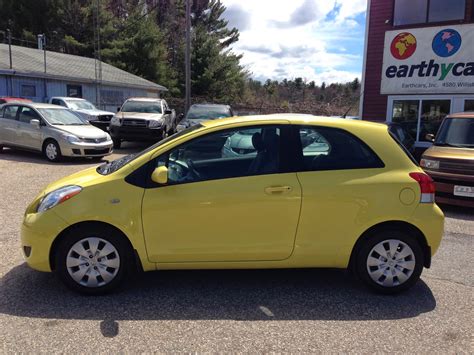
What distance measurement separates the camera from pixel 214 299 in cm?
388

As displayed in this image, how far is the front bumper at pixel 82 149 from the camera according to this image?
1174 cm

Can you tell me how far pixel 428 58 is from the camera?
46.3 ft

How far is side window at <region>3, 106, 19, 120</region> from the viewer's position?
12.6 m

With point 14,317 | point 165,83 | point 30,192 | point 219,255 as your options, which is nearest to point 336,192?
point 219,255

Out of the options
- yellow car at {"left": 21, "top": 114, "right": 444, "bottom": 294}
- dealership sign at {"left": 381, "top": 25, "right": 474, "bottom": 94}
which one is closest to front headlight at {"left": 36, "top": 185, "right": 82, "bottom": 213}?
yellow car at {"left": 21, "top": 114, "right": 444, "bottom": 294}

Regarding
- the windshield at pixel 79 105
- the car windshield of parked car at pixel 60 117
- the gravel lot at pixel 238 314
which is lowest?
the gravel lot at pixel 238 314

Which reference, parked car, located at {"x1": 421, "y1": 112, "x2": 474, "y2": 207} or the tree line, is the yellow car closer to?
parked car, located at {"x1": 421, "y1": 112, "x2": 474, "y2": 207}

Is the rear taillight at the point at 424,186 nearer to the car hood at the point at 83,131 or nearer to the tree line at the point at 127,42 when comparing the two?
the car hood at the point at 83,131

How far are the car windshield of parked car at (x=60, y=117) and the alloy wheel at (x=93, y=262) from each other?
9383 millimetres

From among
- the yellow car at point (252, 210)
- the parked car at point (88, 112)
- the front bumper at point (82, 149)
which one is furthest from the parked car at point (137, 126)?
the yellow car at point (252, 210)

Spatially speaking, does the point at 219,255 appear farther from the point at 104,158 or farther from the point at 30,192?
the point at 104,158

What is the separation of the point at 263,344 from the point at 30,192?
6459 mm

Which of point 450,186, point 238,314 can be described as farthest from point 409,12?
point 238,314

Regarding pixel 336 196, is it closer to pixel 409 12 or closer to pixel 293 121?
pixel 293 121
